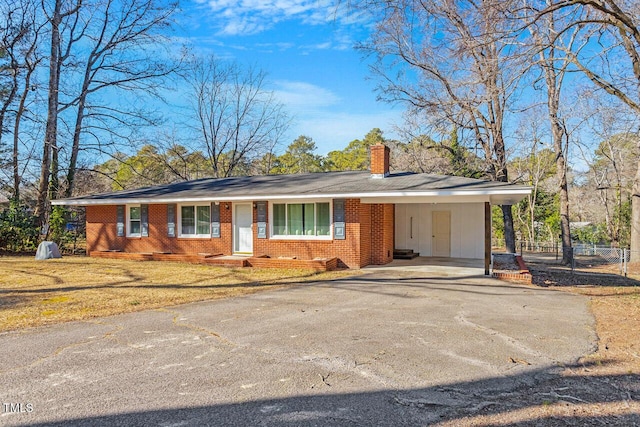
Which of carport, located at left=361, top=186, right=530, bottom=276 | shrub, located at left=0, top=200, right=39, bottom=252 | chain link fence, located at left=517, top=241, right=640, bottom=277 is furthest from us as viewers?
shrub, located at left=0, top=200, right=39, bottom=252

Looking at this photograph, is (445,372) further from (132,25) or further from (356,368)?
(132,25)

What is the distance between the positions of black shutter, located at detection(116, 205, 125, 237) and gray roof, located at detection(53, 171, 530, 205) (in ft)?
1.76

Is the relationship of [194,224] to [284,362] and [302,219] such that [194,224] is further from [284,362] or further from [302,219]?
[284,362]

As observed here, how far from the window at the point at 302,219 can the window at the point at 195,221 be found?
9.38 feet

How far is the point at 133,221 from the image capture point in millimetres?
16984

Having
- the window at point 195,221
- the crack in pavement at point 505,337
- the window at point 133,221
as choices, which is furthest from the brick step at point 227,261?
the crack in pavement at point 505,337

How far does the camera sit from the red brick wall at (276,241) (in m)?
13.3

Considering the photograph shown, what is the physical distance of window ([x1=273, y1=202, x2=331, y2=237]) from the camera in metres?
13.7

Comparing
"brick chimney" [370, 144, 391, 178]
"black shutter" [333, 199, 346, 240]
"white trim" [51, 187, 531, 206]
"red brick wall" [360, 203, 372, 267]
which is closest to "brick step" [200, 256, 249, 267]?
"white trim" [51, 187, 531, 206]

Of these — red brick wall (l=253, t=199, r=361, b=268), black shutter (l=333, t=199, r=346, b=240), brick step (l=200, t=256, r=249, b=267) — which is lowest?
brick step (l=200, t=256, r=249, b=267)

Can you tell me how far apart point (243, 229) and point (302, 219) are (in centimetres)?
245

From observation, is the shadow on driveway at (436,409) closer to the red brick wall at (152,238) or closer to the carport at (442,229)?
the carport at (442,229)

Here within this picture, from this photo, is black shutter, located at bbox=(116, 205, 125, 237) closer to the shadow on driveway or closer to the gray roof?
the gray roof

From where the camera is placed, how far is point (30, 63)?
2109 cm
